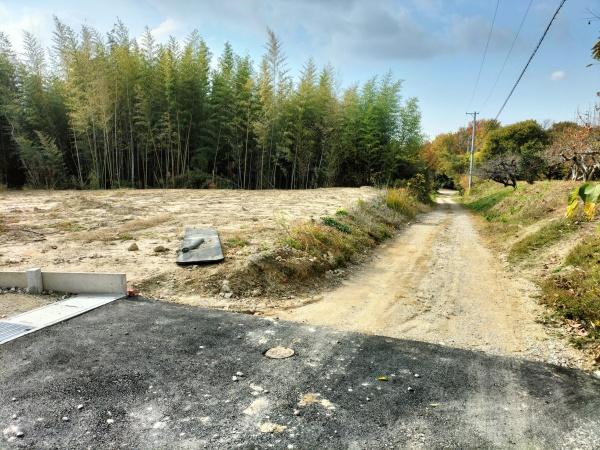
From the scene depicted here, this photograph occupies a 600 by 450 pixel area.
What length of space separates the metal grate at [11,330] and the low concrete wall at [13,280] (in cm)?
86

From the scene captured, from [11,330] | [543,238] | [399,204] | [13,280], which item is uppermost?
[399,204]

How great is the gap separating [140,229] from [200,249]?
1.83 m

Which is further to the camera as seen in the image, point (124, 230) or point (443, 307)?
point (124, 230)

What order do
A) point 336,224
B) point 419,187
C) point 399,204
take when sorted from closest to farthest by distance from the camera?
point 336,224
point 399,204
point 419,187

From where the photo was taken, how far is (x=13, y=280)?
3.92 meters

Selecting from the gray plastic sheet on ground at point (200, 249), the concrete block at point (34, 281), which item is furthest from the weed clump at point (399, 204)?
the concrete block at point (34, 281)

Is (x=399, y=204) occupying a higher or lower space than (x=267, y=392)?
higher

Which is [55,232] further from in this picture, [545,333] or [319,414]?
[545,333]

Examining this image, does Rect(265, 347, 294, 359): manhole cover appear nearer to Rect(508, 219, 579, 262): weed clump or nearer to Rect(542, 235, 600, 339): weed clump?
Rect(542, 235, 600, 339): weed clump

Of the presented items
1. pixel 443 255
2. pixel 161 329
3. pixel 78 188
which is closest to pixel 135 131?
pixel 78 188

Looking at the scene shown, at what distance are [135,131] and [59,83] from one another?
2.79 metres

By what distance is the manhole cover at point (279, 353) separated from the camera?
2846 mm

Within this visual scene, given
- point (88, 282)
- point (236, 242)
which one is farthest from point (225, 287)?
point (88, 282)

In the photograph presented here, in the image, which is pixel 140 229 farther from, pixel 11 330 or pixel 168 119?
pixel 168 119
